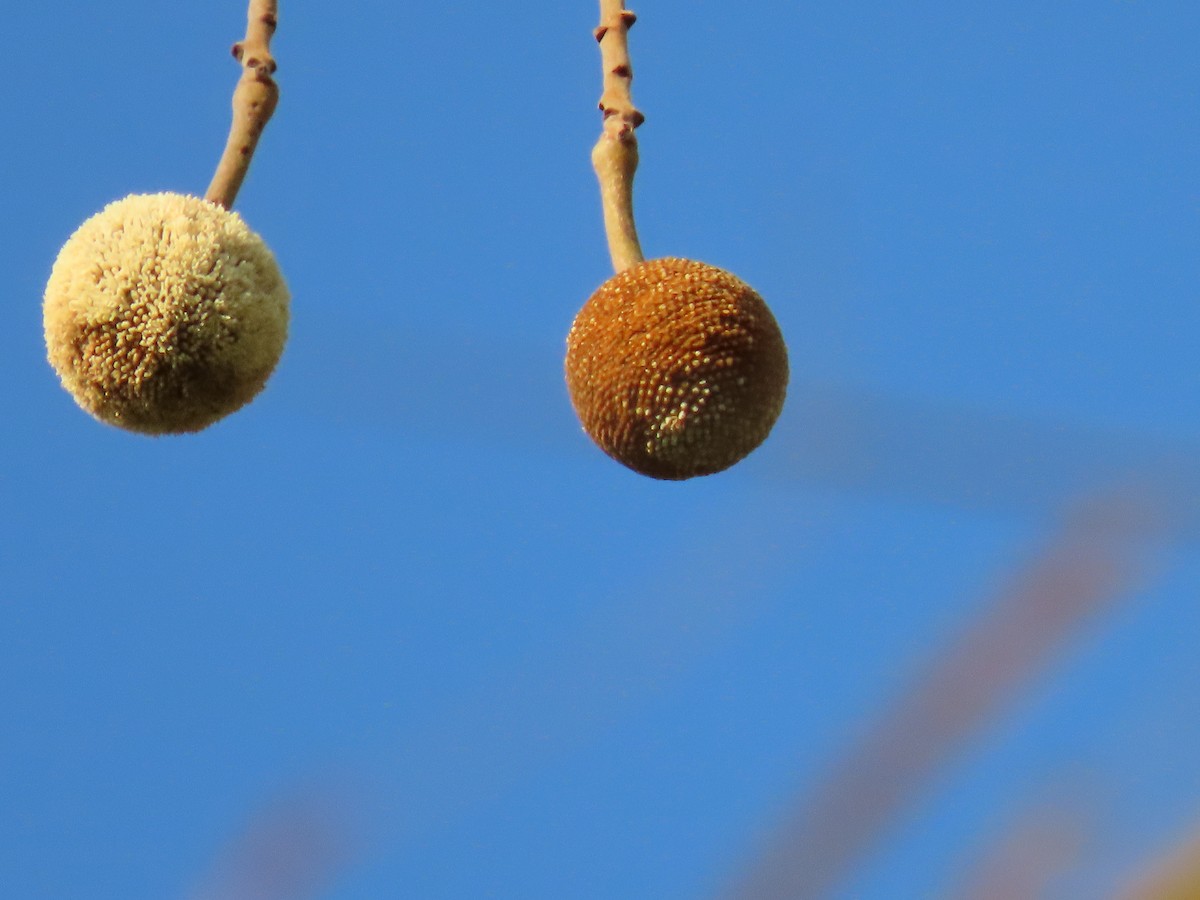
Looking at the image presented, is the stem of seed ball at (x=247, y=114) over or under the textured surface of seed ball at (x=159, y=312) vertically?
over

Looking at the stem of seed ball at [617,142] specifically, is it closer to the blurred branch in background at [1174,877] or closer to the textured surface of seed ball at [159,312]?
the textured surface of seed ball at [159,312]

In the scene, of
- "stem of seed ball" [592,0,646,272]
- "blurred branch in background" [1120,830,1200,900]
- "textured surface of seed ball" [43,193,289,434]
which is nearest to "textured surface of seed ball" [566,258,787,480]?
"stem of seed ball" [592,0,646,272]

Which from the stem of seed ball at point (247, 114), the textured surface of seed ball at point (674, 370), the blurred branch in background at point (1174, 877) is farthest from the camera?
the stem of seed ball at point (247, 114)

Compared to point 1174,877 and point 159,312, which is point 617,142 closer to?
point 159,312

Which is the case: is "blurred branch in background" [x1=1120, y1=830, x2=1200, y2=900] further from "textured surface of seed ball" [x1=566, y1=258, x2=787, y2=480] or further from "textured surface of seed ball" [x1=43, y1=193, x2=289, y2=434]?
"textured surface of seed ball" [x1=43, y1=193, x2=289, y2=434]

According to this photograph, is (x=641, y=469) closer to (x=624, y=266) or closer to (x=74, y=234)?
(x=624, y=266)

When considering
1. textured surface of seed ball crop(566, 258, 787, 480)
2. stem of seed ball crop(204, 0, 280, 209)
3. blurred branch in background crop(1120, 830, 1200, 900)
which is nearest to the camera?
blurred branch in background crop(1120, 830, 1200, 900)

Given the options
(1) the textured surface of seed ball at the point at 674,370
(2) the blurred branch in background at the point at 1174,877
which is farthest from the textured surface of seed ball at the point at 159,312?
(2) the blurred branch in background at the point at 1174,877
